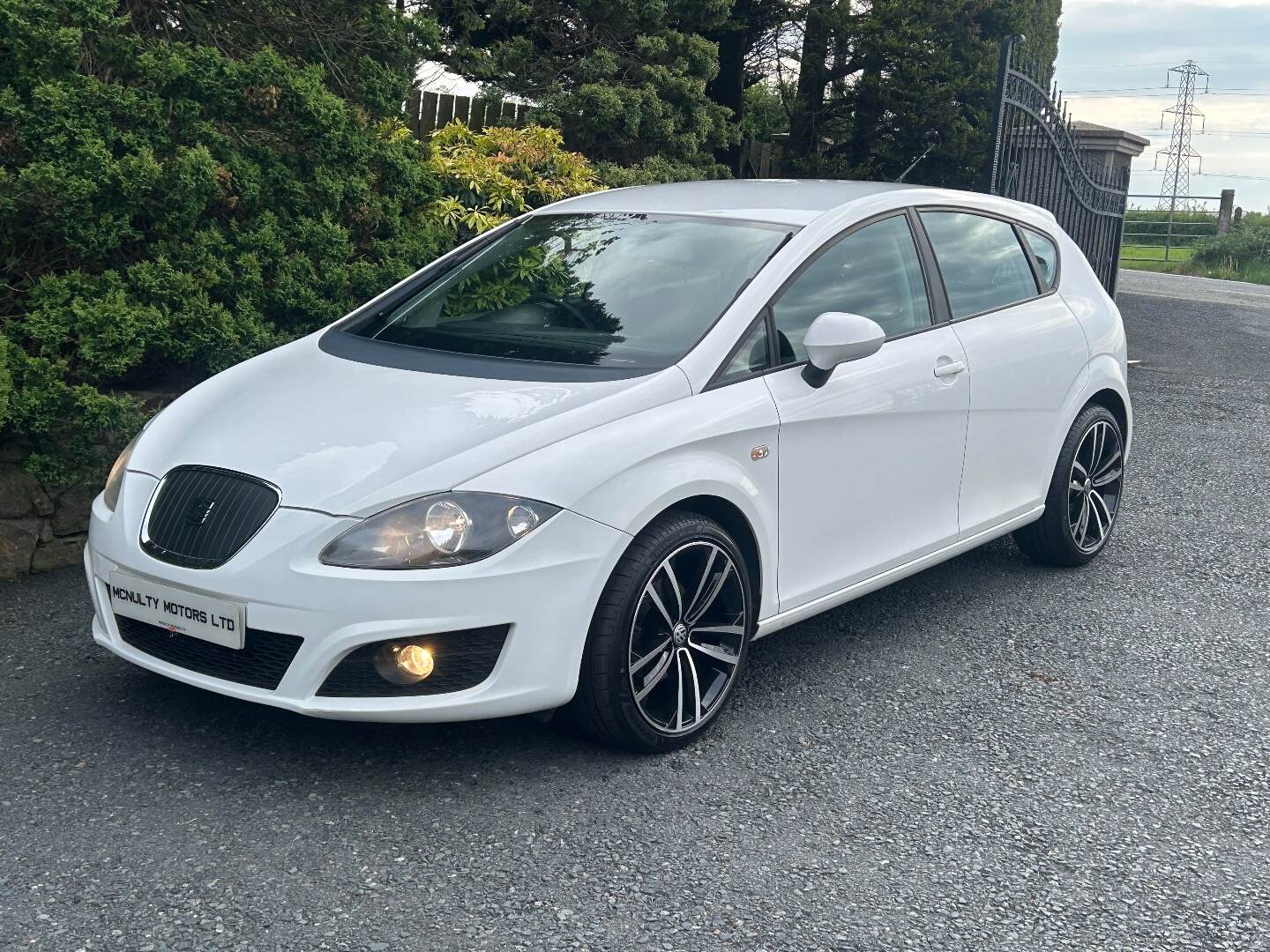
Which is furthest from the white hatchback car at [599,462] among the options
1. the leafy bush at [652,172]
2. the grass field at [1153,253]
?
the grass field at [1153,253]

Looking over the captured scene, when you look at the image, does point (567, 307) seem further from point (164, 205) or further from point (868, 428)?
point (164, 205)

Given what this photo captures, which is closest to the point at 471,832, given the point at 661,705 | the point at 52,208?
the point at 661,705

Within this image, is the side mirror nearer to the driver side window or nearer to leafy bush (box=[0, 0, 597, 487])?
the driver side window

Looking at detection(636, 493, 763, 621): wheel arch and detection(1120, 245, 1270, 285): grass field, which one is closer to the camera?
detection(636, 493, 763, 621): wheel arch

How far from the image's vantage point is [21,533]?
5.48 meters

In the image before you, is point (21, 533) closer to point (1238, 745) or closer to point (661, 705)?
point (661, 705)

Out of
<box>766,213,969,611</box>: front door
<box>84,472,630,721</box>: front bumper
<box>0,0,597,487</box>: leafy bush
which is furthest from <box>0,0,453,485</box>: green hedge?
<box>766,213,969,611</box>: front door

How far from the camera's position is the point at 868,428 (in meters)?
4.44

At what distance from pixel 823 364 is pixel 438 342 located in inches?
50.1

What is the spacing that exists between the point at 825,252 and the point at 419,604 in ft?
6.50

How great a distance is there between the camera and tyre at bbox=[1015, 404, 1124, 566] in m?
5.67

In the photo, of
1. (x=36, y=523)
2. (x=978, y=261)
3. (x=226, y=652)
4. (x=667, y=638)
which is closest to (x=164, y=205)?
(x=36, y=523)

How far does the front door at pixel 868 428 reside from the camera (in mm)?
4227

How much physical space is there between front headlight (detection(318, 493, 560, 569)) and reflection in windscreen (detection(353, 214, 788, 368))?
A: 79 centimetres
